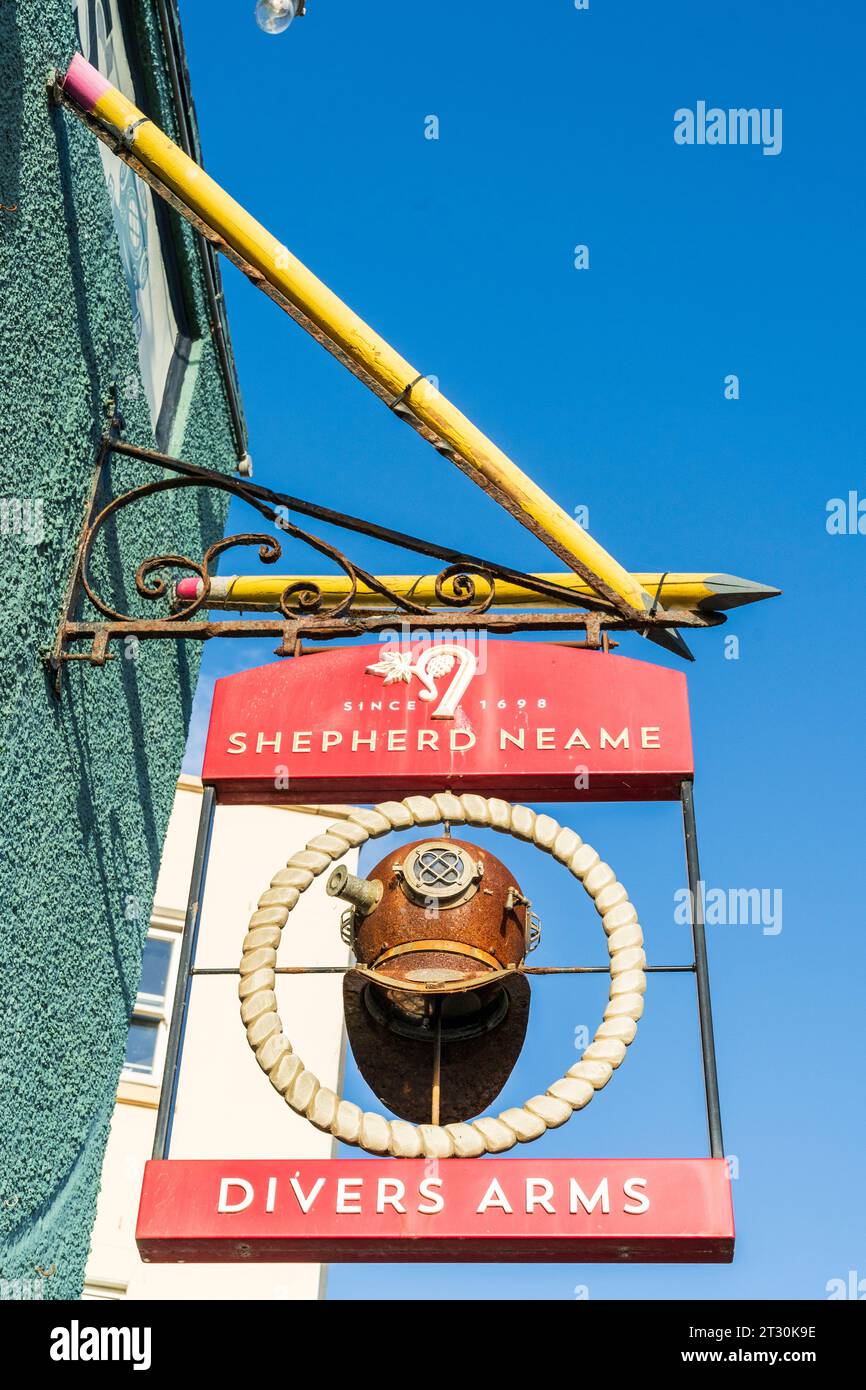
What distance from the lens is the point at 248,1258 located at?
3600 millimetres

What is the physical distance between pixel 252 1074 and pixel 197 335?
7.07m

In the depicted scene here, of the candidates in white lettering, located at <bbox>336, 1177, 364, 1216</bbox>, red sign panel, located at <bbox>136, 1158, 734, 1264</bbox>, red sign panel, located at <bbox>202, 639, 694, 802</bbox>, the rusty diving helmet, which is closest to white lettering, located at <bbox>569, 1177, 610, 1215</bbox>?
red sign panel, located at <bbox>136, 1158, 734, 1264</bbox>

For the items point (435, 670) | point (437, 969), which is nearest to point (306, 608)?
point (435, 670)

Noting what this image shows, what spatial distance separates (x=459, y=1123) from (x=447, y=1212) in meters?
0.47

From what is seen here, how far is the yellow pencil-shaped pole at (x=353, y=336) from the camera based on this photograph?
472cm

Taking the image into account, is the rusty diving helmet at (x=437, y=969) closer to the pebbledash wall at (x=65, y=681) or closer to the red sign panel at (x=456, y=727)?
the red sign panel at (x=456, y=727)

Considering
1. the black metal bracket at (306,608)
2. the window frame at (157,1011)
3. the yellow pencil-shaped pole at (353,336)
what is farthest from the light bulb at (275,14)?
the window frame at (157,1011)

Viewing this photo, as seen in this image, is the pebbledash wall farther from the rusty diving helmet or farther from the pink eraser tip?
the rusty diving helmet

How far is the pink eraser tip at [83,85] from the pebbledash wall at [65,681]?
0.23 ft

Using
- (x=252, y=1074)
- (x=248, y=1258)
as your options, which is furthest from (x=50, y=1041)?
(x=252, y=1074)

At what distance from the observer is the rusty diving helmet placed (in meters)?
4.16

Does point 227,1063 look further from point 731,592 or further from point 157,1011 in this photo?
point 731,592

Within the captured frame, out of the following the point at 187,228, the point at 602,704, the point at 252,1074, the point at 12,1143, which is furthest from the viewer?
the point at 252,1074
